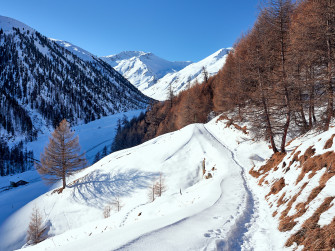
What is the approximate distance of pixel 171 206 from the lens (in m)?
12.0

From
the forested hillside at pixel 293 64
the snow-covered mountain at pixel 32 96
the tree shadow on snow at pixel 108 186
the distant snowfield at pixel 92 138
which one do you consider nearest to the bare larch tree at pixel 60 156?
the tree shadow on snow at pixel 108 186

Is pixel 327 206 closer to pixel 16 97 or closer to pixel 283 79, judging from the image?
pixel 283 79

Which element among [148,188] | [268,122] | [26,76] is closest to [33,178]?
[148,188]

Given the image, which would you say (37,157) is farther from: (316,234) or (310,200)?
(316,234)

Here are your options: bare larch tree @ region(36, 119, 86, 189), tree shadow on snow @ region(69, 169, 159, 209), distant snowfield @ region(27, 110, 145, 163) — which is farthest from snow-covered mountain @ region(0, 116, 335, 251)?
distant snowfield @ region(27, 110, 145, 163)

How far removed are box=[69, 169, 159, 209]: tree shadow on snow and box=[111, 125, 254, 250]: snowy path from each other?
14.4m

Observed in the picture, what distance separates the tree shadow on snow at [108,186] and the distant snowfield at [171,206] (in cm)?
14

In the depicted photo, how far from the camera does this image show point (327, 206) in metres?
4.19

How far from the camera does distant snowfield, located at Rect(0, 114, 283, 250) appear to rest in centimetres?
516

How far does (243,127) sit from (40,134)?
153 m

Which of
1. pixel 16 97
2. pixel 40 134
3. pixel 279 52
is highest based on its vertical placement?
pixel 16 97

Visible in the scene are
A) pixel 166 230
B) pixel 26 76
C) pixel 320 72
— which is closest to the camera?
pixel 166 230

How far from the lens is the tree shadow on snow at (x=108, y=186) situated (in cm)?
2164

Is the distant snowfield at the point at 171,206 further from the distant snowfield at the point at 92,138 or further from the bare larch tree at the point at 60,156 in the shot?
the distant snowfield at the point at 92,138
